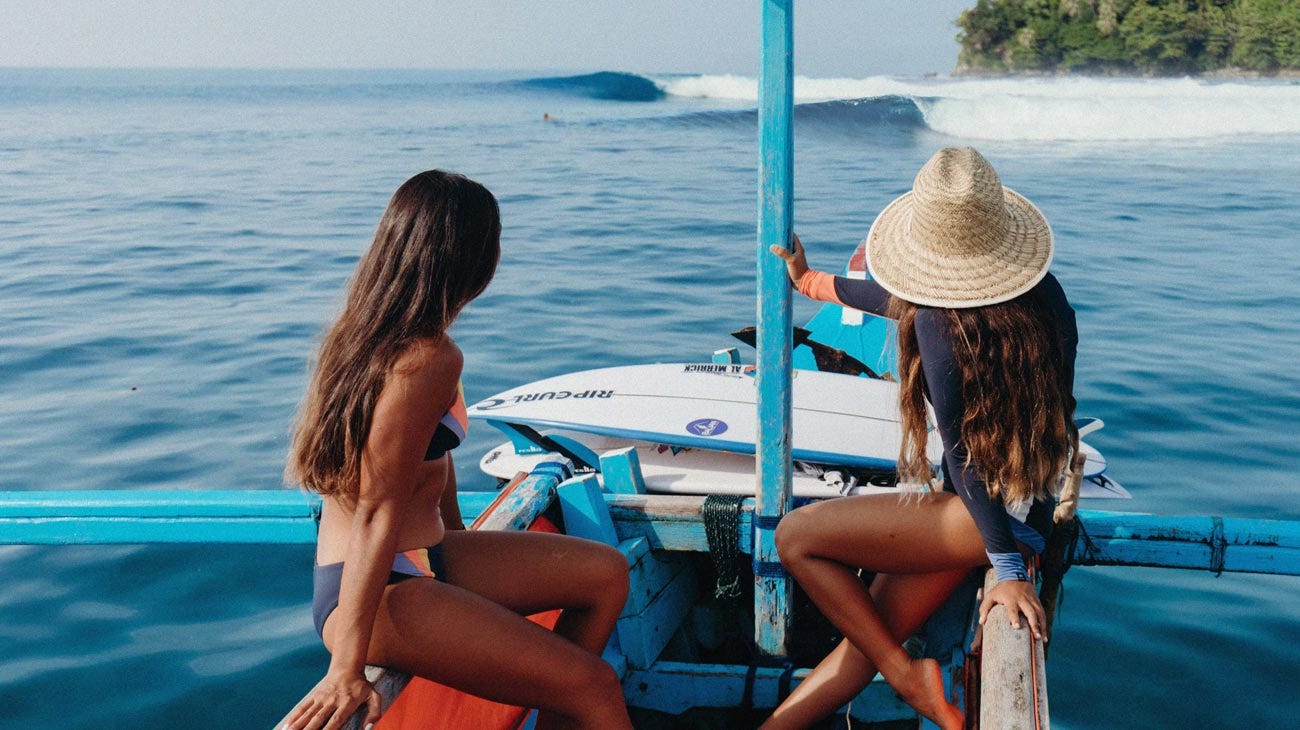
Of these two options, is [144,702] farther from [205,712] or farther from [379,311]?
[379,311]

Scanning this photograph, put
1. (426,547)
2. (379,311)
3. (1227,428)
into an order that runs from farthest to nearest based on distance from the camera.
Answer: (1227,428) < (426,547) < (379,311)

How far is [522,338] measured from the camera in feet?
28.4

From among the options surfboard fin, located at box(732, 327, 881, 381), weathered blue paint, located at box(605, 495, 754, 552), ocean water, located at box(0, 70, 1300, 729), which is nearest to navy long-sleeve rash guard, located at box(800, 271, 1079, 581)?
weathered blue paint, located at box(605, 495, 754, 552)

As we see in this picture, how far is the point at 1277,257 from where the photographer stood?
1094 cm

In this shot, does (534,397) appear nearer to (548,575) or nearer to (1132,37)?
(548,575)

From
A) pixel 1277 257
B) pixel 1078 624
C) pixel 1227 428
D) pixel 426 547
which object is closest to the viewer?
pixel 426 547

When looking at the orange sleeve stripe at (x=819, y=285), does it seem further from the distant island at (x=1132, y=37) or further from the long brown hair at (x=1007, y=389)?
the distant island at (x=1132, y=37)

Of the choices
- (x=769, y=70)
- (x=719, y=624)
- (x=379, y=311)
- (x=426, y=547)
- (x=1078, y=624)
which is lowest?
(x=1078, y=624)

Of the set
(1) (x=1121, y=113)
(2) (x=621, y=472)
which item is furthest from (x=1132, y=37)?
(2) (x=621, y=472)

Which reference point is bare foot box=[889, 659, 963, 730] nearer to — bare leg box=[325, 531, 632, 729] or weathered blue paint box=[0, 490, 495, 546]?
bare leg box=[325, 531, 632, 729]

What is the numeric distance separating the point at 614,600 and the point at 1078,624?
2.90m

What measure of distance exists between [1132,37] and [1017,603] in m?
75.6

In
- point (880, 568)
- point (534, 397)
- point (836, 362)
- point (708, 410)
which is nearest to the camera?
point (880, 568)

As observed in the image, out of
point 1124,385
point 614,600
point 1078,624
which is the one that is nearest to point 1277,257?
point 1124,385
